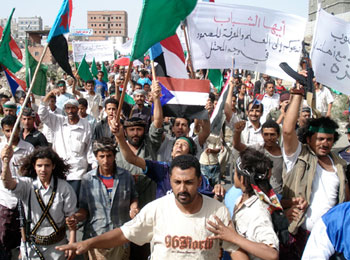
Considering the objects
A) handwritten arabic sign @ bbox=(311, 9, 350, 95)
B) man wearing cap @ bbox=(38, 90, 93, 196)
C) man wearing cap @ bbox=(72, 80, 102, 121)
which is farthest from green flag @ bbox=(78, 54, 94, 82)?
handwritten arabic sign @ bbox=(311, 9, 350, 95)

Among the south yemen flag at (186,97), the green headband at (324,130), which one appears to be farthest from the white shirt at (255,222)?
the south yemen flag at (186,97)

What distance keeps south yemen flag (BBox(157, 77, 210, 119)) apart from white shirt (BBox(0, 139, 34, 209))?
1576mm

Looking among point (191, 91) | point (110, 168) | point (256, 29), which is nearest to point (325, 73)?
point (256, 29)

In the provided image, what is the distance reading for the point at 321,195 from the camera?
2.98m

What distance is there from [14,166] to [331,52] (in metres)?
3.43

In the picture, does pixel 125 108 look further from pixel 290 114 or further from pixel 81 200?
pixel 290 114

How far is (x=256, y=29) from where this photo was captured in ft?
14.5

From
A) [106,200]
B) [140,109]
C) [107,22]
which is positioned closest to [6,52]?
[140,109]

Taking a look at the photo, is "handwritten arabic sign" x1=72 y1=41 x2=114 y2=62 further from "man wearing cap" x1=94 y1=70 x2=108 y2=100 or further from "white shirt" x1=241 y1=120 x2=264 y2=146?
"white shirt" x1=241 y1=120 x2=264 y2=146

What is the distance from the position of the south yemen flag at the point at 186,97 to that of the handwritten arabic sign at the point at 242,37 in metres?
0.23

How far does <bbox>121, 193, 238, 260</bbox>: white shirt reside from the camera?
2.32 m

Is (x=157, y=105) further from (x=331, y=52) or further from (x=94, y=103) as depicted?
(x=94, y=103)

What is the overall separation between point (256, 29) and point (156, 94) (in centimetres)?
148

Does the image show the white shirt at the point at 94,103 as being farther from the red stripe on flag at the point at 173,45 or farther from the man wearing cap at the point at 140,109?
the red stripe on flag at the point at 173,45
